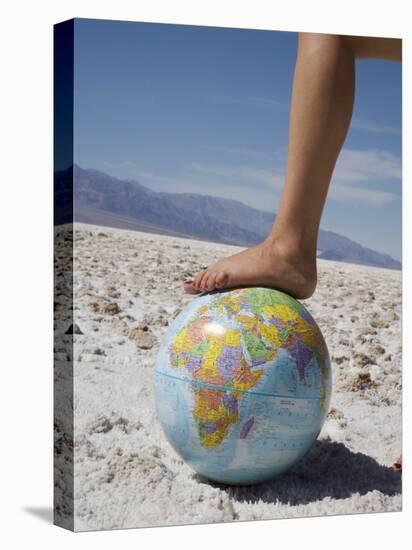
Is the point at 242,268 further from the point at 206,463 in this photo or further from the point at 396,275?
the point at 396,275

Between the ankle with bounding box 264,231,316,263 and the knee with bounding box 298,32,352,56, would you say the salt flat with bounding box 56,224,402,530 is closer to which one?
the ankle with bounding box 264,231,316,263

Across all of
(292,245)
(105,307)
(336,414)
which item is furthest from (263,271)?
(105,307)

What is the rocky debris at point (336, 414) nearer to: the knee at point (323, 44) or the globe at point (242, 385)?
the globe at point (242, 385)

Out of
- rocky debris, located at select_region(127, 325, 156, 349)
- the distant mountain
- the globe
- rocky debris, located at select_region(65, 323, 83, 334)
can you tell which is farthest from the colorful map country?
rocky debris, located at select_region(127, 325, 156, 349)

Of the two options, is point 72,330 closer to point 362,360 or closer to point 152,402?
point 152,402

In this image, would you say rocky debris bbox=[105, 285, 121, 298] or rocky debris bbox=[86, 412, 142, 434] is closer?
rocky debris bbox=[86, 412, 142, 434]
